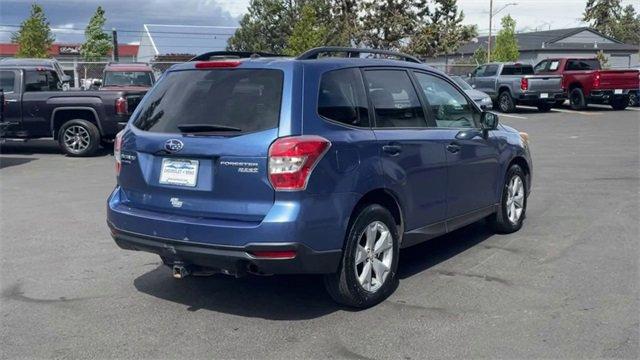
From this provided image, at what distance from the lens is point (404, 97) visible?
229 inches

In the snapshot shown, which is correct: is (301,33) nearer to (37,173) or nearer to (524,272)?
(37,173)

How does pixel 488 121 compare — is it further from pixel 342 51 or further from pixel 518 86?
pixel 518 86

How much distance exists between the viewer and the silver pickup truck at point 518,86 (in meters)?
26.0

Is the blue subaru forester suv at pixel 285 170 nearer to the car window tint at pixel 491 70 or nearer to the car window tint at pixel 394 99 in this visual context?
the car window tint at pixel 394 99

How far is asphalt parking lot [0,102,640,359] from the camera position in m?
4.53

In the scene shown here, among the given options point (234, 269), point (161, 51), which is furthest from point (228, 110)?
point (161, 51)

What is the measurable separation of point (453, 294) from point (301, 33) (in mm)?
32862

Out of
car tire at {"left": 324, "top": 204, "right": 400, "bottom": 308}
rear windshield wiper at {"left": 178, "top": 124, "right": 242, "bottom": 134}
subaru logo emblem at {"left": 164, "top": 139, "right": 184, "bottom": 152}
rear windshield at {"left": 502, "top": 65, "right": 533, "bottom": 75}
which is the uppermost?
rear windshield at {"left": 502, "top": 65, "right": 533, "bottom": 75}

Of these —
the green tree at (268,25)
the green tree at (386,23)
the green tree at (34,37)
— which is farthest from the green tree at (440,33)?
the green tree at (34,37)

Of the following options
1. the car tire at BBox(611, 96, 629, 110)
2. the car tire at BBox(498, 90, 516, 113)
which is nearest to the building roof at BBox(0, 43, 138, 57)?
the car tire at BBox(498, 90, 516, 113)

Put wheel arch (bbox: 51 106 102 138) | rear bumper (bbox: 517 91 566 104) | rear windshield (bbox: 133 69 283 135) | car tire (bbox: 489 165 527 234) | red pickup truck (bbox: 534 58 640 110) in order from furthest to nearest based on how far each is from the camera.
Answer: rear bumper (bbox: 517 91 566 104) < red pickup truck (bbox: 534 58 640 110) < wheel arch (bbox: 51 106 102 138) < car tire (bbox: 489 165 527 234) < rear windshield (bbox: 133 69 283 135)

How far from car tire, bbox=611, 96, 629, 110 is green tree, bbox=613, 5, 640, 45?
60.9m

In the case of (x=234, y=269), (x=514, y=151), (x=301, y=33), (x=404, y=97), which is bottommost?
(x=234, y=269)

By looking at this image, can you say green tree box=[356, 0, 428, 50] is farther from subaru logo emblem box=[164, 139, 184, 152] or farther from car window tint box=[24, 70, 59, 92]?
subaru logo emblem box=[164, 139, 184, 152]
